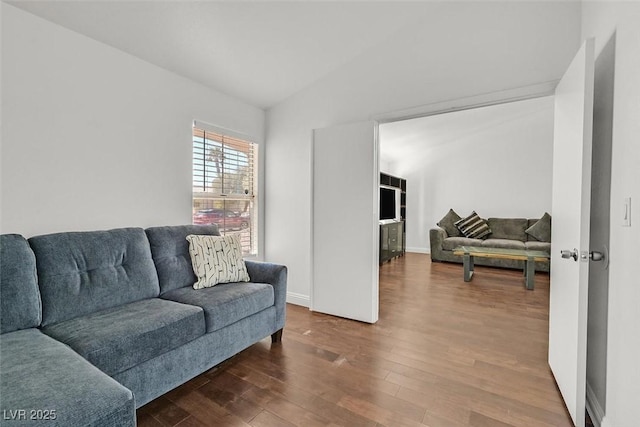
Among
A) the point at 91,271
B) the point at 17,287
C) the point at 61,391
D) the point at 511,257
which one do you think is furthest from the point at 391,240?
the point at 61,391

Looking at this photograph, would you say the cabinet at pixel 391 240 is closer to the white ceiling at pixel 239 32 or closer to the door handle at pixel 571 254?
the white ceiling at pixel 239 32

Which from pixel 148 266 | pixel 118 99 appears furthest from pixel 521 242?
pixel 118 99

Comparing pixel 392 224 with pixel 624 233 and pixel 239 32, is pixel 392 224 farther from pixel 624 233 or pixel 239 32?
pixel 624 233

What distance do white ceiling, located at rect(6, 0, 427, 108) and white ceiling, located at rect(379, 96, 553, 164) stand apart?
85.3 inches

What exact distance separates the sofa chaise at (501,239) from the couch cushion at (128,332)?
502 cm

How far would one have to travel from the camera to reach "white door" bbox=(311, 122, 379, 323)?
2.84 metres

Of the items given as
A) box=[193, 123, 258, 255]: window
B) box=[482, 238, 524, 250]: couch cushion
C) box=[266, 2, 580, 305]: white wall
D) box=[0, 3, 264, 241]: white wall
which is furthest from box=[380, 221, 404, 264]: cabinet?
box=[0, 3, 264, 241]: white wall

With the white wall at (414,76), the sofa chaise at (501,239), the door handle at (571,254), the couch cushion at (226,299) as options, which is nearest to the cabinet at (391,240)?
the sofa chaise at (501,239)

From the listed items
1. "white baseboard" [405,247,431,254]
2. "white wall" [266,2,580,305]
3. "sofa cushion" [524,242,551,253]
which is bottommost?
"white baseboard" [405,247,431,254]

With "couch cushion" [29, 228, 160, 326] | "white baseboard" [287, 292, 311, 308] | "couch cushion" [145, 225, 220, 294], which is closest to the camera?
"couch cushion" [29, 228, 160, 326]

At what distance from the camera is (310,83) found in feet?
10.6

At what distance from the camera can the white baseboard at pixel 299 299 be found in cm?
333

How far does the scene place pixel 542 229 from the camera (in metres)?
5.29

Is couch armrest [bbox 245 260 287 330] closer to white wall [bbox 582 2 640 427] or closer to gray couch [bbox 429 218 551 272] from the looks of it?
white wall [bbox 582 2 640 427]
